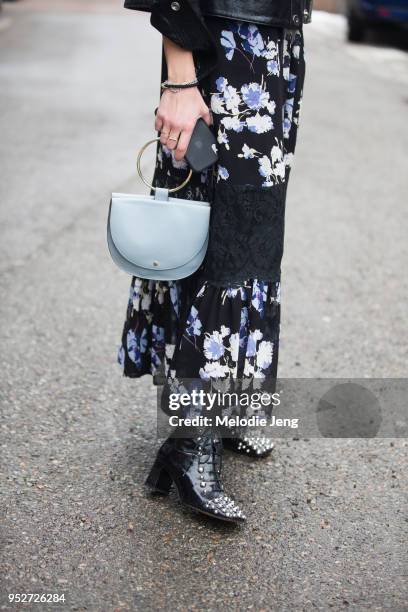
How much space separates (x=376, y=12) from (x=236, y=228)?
35.3 ft

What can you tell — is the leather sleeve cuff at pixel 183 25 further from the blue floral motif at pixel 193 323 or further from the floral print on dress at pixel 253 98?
the blue floral motif at pixel 193 323

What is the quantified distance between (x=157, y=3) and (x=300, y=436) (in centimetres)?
142

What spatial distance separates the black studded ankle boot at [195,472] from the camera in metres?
2.28

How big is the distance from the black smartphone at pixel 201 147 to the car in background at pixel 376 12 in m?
10.6

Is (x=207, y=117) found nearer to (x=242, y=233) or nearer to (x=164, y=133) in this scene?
(x=164, y=133)

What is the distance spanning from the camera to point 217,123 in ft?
6.98

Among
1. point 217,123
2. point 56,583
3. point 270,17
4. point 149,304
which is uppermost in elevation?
point 270,17

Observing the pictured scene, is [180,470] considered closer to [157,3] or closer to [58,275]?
[157,3]

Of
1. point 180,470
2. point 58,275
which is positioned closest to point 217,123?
point 180,470

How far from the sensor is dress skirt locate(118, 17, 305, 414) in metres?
2.11

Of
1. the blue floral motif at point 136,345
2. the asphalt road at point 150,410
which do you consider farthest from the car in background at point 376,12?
the blue floral motif at point 136,345

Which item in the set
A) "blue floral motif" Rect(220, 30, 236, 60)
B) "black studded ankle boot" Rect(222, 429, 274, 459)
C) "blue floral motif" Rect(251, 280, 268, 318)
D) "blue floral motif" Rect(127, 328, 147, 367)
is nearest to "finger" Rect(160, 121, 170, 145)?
"blue floral motif" Rect(220, 30, 236, 60)

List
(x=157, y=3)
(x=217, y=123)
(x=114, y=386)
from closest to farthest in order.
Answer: (x=157, y=3)
(x=217, y=123)
(x=114, y=386)

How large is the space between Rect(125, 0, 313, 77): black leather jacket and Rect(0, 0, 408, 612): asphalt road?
1160 millimetres
